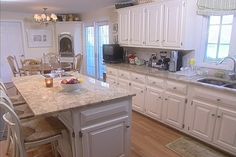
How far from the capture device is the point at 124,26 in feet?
13.9

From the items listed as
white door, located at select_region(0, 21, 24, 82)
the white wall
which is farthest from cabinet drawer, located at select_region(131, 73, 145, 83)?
white door, located at select_region(0, 21, 24, 82)

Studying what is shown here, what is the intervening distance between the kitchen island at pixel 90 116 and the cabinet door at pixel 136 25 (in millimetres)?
1954

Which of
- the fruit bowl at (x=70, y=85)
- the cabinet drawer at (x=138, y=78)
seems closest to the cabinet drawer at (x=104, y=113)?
the fruit bowl at (x=70, y=85)

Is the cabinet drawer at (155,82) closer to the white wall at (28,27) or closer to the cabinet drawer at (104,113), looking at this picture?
the cabinet drawer at (104,113)

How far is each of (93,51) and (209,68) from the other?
4.14 metres

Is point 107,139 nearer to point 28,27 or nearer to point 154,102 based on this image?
point 154,102

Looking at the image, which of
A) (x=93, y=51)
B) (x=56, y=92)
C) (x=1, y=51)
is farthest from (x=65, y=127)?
(x=1, y=51)

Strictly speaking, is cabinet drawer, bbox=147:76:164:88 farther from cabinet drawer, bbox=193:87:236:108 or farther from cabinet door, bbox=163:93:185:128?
cabinet drawer, bbox=193:87:236:108

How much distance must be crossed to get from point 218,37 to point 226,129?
57.0 inches

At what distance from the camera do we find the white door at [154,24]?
339 centimetres

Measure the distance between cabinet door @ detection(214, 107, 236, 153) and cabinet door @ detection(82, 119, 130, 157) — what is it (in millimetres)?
1218

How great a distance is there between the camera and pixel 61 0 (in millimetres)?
4137

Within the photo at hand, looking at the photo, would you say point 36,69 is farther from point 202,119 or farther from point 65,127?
point 202,119

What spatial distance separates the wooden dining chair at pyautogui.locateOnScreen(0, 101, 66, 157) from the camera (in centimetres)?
170
